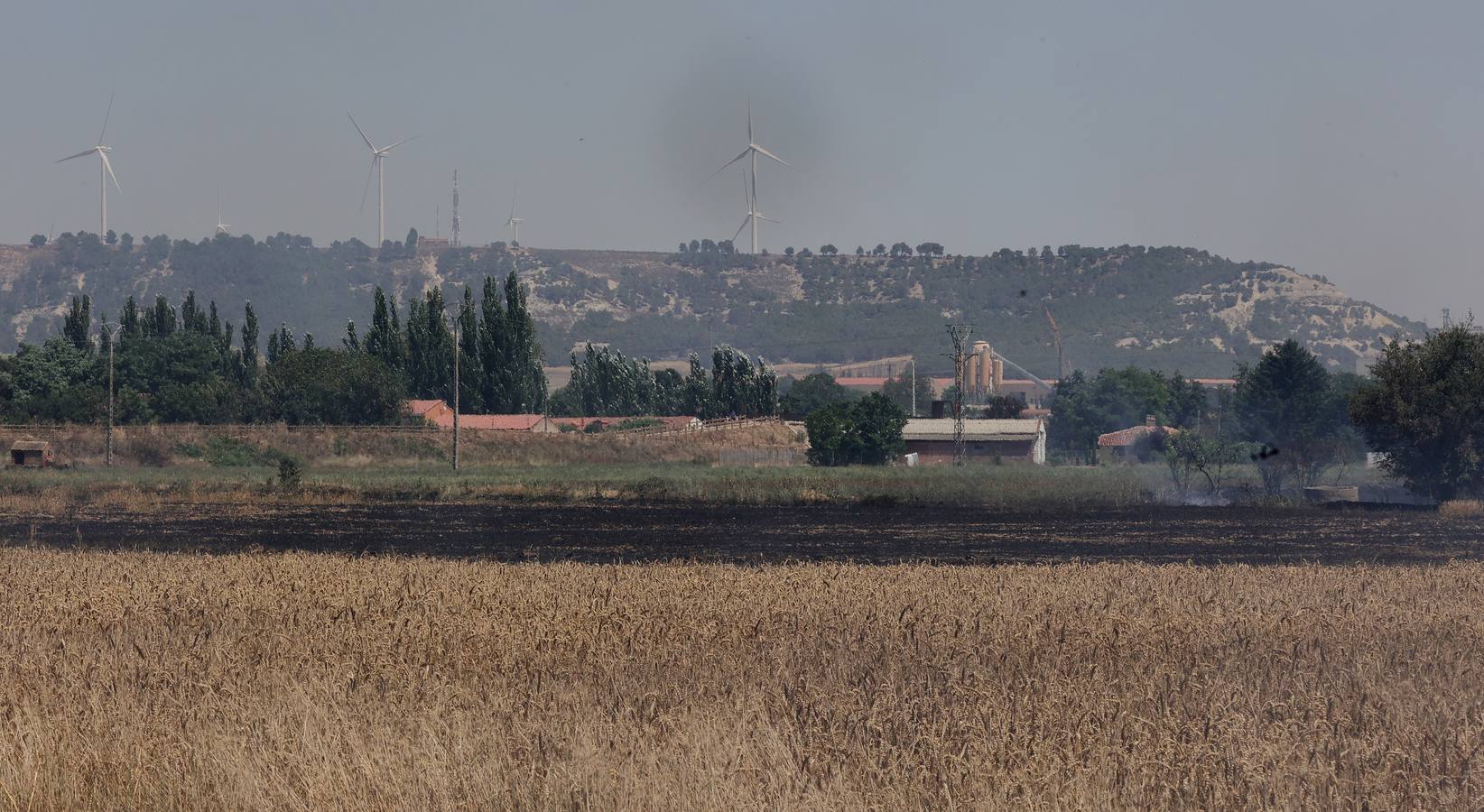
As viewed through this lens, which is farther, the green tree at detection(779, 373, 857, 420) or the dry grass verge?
the green tree at detection(779, 373, 857, 420)

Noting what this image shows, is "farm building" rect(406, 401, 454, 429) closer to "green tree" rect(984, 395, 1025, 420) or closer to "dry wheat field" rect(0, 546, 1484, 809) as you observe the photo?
"green tree" rect(984, 395, 1025, 420)

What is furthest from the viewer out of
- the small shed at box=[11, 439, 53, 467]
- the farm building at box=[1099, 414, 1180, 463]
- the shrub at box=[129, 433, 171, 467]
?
the farm building at box=[1099, 414, 1180, 463]

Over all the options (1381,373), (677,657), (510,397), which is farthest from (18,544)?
(510,397)

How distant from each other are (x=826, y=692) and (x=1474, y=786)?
16.2ft

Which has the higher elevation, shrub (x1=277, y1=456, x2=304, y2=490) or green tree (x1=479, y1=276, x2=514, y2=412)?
green tree (x1=479, y1=276, x2=514, y2=412)

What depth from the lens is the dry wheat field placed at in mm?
9852

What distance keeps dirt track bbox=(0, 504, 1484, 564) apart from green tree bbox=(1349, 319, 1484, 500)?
18.5ft

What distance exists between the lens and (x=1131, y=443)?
143m

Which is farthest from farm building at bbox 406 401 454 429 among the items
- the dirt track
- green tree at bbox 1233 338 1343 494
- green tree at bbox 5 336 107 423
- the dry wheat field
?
the dry wheat field

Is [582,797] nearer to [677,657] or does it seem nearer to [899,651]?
[677,657]

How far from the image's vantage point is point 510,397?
4879 inches

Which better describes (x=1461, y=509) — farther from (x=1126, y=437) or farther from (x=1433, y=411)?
(x=1126, y=437)

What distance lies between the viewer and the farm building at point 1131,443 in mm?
132750

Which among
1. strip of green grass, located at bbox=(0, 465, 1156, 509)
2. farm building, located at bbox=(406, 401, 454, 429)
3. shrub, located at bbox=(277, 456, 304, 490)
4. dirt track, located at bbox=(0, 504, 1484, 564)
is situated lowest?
dirt track, located at bbox=(0, 504, 1484, 564)
